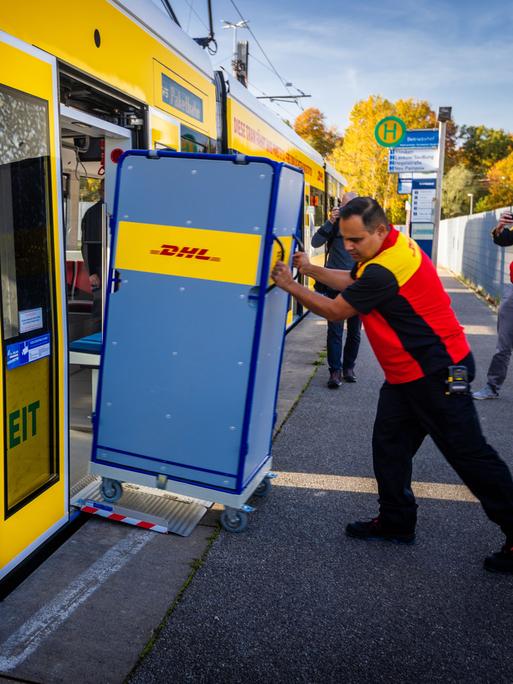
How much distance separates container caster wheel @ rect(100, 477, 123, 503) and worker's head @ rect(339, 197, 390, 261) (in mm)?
1879

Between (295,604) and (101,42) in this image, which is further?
(101,42)

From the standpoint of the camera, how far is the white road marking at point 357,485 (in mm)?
4191

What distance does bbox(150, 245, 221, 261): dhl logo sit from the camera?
324cm

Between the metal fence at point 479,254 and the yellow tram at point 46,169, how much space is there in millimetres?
7676

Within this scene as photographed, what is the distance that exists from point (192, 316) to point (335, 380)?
12.2ft

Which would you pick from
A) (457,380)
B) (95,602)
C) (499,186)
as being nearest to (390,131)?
(457,380)

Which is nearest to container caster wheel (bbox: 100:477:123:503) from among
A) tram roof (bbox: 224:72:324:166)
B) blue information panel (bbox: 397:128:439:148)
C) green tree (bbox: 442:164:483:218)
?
tram roof (bbox: 224:72:324:166)

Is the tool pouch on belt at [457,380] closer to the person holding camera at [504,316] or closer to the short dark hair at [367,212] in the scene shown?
the short dark hair at [367,212]

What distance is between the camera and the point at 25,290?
299cm

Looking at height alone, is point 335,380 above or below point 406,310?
below

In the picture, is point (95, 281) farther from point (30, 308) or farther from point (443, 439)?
point (443, 439)

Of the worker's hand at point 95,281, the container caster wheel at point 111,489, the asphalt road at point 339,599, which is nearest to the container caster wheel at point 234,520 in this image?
the asphalt road at point 339,599

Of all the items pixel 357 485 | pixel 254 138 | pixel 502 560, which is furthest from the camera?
pixel 254 138

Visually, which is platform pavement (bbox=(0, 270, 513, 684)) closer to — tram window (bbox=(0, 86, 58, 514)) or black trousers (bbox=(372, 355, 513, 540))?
black trousers (bbox=(372, 355, 513, 540))
